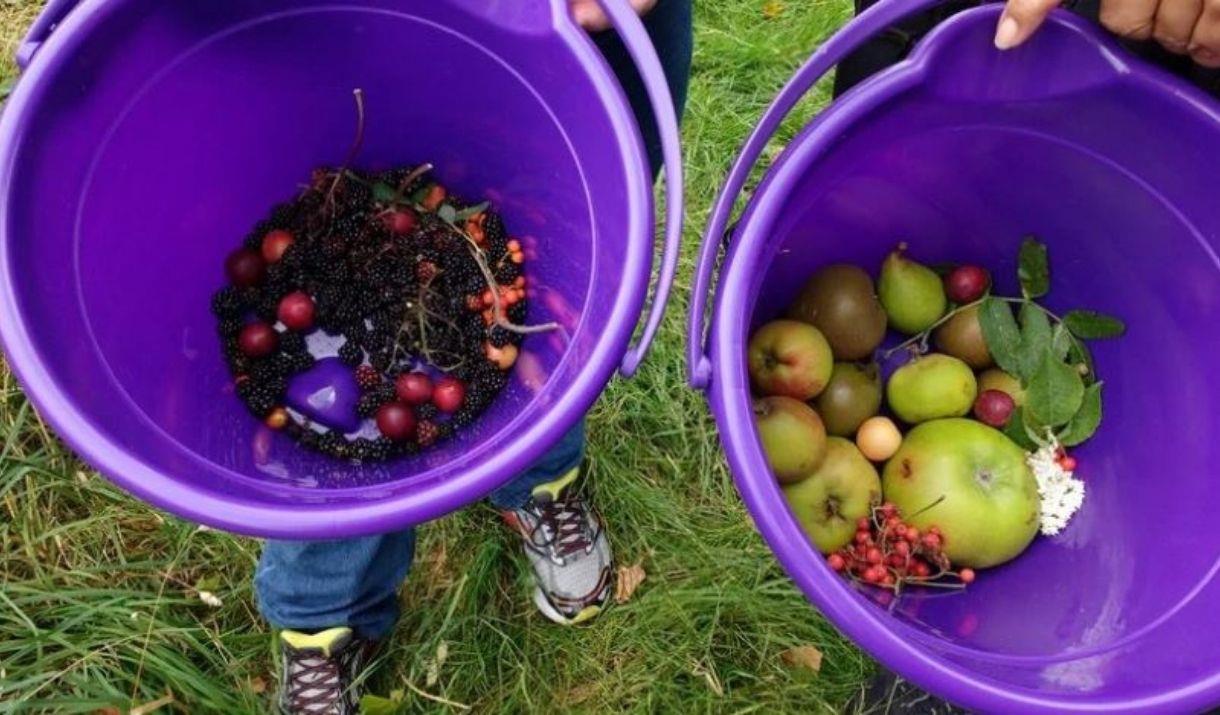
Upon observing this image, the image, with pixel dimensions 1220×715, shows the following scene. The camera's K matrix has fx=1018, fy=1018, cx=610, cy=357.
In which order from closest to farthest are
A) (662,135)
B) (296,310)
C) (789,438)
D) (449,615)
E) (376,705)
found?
1. (662,135)
2. (789,438)
3. (296,310)
4. (376,705)
5. (449,615)

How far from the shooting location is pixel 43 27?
863 millimetres

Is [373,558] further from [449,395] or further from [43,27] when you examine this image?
[43,27]

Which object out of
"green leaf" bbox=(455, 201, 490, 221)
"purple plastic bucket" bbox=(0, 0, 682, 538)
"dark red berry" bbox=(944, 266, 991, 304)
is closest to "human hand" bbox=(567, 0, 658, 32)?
"purple plastic bucket" bbox=(0, 0, 682, 538)

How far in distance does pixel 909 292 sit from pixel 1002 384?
16 cm

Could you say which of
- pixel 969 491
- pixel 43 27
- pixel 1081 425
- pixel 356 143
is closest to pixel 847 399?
pixel 969 491

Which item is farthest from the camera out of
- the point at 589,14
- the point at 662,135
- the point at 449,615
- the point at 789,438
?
the point at 449,615

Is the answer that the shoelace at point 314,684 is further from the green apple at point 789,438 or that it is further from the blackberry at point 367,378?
the green apple at point 789,438

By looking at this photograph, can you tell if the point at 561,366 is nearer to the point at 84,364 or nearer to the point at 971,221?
the point at 84,364

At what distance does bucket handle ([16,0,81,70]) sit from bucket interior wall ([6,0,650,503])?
0.16ft

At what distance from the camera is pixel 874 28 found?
873 mm

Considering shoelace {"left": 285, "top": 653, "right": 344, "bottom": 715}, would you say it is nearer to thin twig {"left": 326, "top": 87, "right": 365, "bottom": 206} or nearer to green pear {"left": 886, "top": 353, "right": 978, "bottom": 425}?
thin twig {"left": 326, "top": 87, "right": 365, "bottom": 206}

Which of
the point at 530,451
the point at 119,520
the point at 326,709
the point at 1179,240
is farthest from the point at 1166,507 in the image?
the point at 119,520

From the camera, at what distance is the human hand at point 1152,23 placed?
2.76ft

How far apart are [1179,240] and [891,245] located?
0.30 meters
